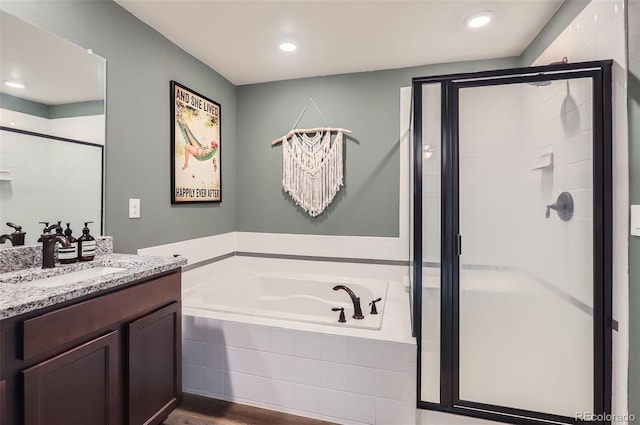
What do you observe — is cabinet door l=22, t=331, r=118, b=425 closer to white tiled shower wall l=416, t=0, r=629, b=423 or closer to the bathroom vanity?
the bathroom vanity

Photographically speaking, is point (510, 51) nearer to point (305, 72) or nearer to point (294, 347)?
point (305, 72)

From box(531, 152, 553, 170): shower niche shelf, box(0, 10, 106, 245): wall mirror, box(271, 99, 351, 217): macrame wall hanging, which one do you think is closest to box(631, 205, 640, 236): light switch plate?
box(531, 152, 553, 170): shower niche shelf

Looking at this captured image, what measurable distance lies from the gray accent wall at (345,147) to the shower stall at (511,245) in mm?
1060

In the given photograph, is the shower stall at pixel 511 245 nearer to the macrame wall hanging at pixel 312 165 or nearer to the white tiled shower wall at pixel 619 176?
the white tiled shower wall at pixel 619 176

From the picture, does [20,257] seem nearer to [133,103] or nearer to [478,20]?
[133,103]

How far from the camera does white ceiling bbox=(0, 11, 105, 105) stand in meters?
1.41

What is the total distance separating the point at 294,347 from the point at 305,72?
227 cm

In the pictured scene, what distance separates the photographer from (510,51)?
2.46m

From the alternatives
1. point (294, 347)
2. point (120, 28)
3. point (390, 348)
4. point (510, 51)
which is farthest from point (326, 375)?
point (510, 51)

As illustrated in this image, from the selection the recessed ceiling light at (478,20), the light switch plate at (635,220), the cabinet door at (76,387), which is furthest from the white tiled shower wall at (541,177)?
the cabinet door at (76,387)

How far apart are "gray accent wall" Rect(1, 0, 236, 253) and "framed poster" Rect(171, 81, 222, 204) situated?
62mm

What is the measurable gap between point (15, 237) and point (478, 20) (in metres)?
2.79

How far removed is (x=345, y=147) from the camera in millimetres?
2896

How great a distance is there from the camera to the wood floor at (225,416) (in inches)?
68.1
